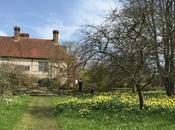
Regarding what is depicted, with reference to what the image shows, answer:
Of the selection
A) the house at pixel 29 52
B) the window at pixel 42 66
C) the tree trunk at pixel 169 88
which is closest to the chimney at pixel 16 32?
the house at pixel 29 52

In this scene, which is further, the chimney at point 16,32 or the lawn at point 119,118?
the chimney at point 16,32

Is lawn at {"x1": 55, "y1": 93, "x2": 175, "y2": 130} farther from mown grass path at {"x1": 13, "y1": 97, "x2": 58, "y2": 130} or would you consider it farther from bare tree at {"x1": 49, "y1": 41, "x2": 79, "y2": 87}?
bare tree at {"x1": 49, "y1": 41, "x2": 79, "y2": 87}

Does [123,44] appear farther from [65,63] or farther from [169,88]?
[65,63]

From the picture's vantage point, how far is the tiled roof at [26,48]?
236 ft

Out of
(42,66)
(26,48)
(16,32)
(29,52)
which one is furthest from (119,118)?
(16,32)

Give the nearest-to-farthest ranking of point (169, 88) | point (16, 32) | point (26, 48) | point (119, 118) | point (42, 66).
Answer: point (119, 118) < point (169, 88) < point (42, 66) < point (26, 48) < point (16, 32)

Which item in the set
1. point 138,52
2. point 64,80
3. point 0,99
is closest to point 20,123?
point 138,52

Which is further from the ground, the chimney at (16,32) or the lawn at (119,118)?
the chimney at (16,32)

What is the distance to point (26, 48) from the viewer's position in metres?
73.4

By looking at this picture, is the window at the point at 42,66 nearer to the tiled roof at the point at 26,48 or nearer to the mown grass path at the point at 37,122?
the tiled roof at the point at 26,48

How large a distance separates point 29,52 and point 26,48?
2.85 feet

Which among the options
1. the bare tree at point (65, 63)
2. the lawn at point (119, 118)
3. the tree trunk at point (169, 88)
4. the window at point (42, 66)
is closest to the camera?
the lawn at point (119, 118)

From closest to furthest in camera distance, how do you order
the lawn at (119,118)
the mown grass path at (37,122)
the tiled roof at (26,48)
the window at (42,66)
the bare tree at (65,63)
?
the lawn at (119,118) < the mown grass path at (37,122) < the bare tree at (65,63) < the tiled roof at (26,48) < the window at (42,66)

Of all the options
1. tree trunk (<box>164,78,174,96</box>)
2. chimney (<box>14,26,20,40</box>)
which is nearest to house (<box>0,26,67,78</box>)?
chimney (<box>14,26,20,40</box>)
